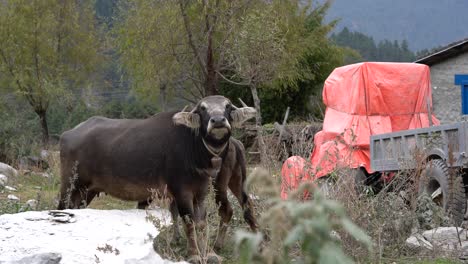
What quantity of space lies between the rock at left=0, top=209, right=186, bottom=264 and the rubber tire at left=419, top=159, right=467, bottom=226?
3.50m

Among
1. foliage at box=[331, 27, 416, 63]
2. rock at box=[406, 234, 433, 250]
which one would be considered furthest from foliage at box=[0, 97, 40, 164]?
foliage at box=[331, 27, 416, 63]

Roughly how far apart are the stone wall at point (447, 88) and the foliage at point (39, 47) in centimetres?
1422

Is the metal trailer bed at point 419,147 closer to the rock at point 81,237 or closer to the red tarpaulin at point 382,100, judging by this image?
the red tarpaulin at point 382,100

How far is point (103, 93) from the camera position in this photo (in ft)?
190

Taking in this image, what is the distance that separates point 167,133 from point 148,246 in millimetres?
1294

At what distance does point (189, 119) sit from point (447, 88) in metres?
19.0

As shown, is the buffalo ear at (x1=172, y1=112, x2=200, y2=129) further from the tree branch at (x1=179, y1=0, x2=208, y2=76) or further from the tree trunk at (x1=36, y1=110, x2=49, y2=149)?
the tree trunk at (x1=36, y1=110, x2=49, y2=149)

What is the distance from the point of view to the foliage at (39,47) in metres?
30.2

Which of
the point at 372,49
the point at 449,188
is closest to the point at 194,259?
the point at 449,188

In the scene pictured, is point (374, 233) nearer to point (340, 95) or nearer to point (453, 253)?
point (453, 253)

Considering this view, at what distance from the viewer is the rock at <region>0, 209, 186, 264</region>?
6.32 m

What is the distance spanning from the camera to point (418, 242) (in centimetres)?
792

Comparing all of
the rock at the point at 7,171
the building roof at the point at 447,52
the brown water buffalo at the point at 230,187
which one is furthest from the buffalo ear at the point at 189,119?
the building roof at the point at 447,52

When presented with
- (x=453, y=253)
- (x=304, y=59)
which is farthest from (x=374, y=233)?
(x=304, y=59)
